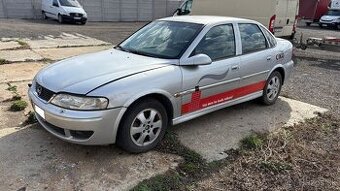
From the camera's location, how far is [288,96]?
22.0ft

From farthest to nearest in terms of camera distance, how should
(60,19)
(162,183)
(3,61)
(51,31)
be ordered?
1. (60,19)
2. (51,31)
3. (3,61)
4. (162,183)

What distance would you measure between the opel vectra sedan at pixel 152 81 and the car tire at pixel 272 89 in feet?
0.50

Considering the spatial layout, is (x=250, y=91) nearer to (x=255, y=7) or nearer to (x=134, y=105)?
(x=134, y=105)

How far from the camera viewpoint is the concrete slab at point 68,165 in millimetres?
3389

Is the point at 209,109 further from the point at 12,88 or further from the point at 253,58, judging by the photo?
the point at 12,88

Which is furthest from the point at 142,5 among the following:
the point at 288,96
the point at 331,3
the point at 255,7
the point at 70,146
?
the point at 70,146

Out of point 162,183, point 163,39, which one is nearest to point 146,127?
point 162,183

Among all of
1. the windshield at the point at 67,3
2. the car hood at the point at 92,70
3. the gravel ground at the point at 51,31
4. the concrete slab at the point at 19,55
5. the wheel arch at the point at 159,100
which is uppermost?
the car hood at the point at 92,70

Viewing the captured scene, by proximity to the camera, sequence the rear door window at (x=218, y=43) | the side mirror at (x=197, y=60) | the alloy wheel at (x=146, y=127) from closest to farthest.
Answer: the alloy wheel at (x=146, y=127) → the side mirror at (x=197, y=60) → the rear door window at (x=218, y=43)

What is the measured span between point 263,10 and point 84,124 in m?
8.46

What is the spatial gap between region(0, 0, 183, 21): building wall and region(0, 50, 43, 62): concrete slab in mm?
16698

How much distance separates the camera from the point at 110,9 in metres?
29.4

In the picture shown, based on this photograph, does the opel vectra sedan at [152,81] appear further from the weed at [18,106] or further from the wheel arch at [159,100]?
the weed at [18,106]

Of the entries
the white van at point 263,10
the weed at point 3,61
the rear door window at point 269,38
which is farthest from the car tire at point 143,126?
the white van at point 263,10
